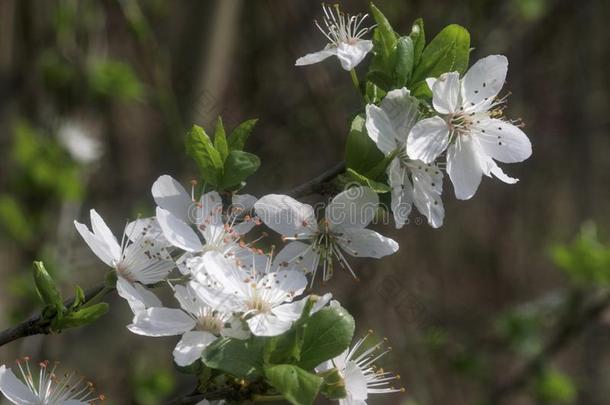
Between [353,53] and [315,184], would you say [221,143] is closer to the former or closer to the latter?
[315,184]

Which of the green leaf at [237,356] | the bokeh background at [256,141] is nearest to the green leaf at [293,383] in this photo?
the green leaf at [237,356]

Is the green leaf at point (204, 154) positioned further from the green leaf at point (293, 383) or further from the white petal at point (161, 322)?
the green leaf at point (293, 383)

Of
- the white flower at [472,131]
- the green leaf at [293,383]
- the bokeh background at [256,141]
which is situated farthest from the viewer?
the bokeh background at [256,141]

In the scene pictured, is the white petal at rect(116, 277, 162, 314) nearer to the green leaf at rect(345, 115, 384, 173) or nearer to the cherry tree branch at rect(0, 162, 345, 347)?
the cherry tree branch at rect(0, 162, 345, 347)

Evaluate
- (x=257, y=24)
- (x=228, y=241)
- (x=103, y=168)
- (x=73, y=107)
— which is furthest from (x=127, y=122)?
(x=228, y=241)

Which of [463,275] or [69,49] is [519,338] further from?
[463,275]

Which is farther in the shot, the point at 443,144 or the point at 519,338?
the point at 519,338

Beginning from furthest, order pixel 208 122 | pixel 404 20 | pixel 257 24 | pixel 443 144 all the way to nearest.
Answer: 1. pixel 257 24
2. pixel 404 20
3. pixel 208 122
4. pixel 443 144

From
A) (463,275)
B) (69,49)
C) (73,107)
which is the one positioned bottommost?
(463,275)
